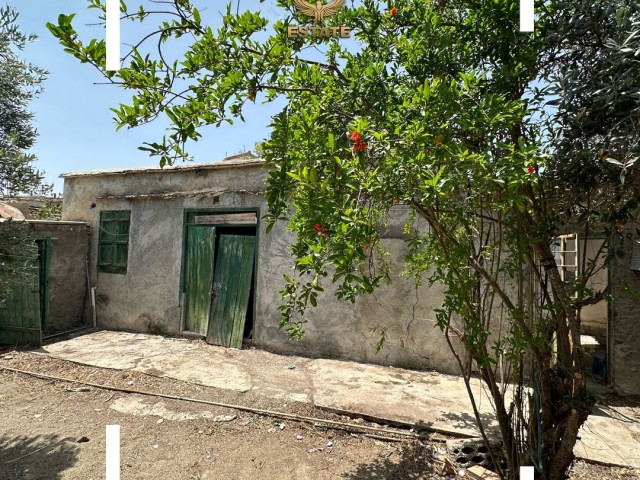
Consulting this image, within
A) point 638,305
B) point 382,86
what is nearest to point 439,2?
point 382,86

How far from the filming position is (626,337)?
4785mm

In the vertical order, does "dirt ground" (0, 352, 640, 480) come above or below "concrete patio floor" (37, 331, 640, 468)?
below

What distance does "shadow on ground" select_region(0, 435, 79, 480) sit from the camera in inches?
124

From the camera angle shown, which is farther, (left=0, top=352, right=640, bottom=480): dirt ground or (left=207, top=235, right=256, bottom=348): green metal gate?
(left=207, top=235, right=256, bottom=348): green metal gate

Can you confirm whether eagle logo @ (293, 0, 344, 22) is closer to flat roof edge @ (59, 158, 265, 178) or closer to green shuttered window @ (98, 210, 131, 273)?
flat roof edge @ (59, 158, 265, 178)

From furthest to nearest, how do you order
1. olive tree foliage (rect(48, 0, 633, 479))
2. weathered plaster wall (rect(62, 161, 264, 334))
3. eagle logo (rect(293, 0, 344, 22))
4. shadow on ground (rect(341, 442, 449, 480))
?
weathered plaster wall (rect(62, 161, 264, 334)) → shadow on ground (rect(341, 442, 449, 480)) → eagle logo (rect(293, 0, 344, 22)) → olive tree foliage (rect(48, 0, 633, 479))

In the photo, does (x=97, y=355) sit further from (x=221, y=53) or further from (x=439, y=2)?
(x=439, y=2)

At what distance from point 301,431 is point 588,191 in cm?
341

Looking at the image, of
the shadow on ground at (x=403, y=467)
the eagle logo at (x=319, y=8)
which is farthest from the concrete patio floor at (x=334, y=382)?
the eagle logo at (x=319, y=8)

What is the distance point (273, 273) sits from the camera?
6.66 m

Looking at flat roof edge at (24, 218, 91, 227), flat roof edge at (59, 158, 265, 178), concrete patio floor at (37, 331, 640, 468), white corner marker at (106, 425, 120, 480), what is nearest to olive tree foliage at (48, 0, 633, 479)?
concrete patio floor at (37, 331, 640, 468)

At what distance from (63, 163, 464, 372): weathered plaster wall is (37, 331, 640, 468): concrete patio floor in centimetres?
32

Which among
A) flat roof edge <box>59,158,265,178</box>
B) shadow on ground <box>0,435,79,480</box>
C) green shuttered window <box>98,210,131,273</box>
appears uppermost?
flat roof edge <box>59,158,265,178</box>

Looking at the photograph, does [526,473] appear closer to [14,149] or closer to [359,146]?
[359,146]
